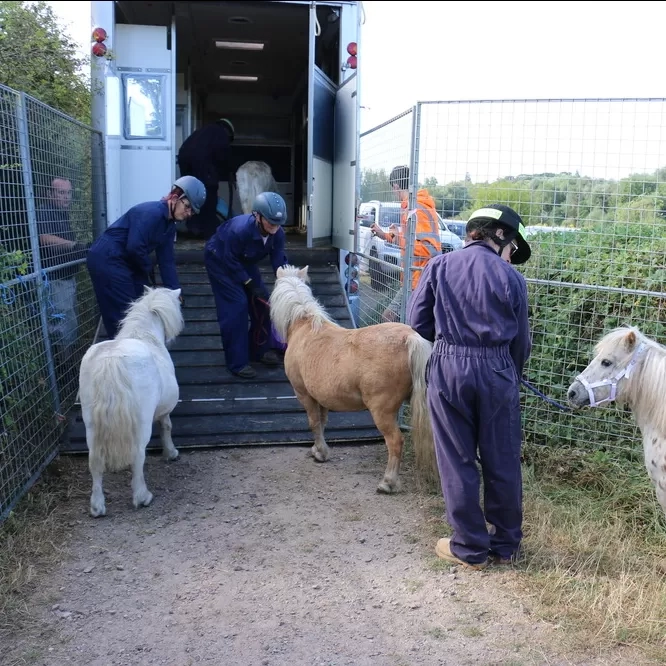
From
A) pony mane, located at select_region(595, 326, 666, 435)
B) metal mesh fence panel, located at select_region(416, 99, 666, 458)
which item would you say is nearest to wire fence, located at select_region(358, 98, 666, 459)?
metal mesh fence panel, located at select_region(416, 99, 666, 458)

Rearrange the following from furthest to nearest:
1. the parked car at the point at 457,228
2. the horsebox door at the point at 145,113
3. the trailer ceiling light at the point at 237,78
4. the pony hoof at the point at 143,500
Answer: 1. the trailer ceiling light at the point at 237,78
2. the horsebox door at the point at 145,113
3. the parked car at the point at 457,228
4. the pony hoof at the point at 143,500

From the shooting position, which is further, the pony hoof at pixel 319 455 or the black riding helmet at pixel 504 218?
the pony hoof at pixel 319 455

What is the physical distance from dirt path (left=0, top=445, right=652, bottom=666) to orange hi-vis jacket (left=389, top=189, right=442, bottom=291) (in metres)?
1.89

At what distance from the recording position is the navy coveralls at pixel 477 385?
3.34 meters

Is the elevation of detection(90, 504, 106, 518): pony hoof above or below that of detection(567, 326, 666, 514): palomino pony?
below

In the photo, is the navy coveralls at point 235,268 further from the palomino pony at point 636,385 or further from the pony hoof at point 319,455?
the palomino pony at point 636,385

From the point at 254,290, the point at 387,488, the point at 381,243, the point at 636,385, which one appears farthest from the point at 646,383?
the point at 254,290

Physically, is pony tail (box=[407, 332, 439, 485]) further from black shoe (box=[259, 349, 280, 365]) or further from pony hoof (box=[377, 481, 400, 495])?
black shoe (box=[259, 349, 280, 365])

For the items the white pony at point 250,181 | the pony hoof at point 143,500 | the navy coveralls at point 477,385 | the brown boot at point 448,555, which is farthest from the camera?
the white pony at point 250,181

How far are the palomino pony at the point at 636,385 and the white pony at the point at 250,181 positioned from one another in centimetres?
714

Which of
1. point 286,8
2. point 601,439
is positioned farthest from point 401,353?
point 286,8

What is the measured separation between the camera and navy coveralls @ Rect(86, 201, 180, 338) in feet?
17.7

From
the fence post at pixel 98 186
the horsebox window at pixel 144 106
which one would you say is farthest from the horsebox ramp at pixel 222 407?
the horsebox window at pixel 144 106

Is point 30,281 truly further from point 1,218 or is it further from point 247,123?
point 247,123
